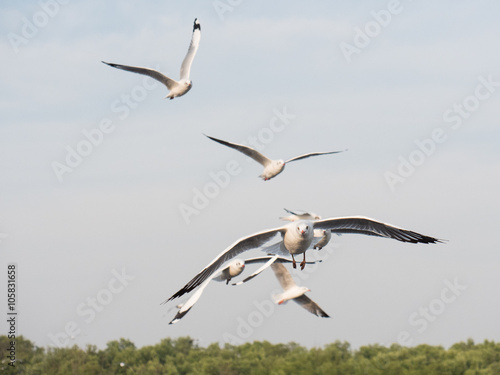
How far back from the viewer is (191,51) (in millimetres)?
25938

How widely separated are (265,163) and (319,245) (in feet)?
13.0

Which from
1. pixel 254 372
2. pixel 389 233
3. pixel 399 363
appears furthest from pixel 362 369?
pixel 389 233

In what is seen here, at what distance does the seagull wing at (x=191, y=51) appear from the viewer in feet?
82.2

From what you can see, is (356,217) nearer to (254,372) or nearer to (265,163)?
(265,163)

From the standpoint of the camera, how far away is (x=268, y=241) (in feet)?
60.7

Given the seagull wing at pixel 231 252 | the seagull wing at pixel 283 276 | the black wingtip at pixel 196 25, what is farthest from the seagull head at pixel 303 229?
the black wingtip at pixel 196 25

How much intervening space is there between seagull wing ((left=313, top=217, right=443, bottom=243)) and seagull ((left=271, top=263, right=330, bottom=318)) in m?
3.57

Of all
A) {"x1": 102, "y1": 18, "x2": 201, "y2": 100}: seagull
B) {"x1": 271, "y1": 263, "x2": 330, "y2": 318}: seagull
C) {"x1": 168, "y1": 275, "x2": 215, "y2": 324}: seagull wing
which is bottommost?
{"x1": 168, "y1": 275, "x2": 215, "y2": 324}: seagull wing

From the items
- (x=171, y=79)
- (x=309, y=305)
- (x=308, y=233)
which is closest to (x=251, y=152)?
(x=171, y=79)

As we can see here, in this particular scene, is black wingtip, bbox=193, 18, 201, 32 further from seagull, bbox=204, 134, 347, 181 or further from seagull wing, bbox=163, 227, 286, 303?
seagull wing, bbox=163, 227, 286, 303

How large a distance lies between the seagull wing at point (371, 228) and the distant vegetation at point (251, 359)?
44.3 metres

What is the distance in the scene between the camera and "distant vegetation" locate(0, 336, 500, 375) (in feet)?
218

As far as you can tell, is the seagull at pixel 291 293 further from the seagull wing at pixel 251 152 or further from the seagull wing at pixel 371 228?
the seagull wing at pixel 251 152

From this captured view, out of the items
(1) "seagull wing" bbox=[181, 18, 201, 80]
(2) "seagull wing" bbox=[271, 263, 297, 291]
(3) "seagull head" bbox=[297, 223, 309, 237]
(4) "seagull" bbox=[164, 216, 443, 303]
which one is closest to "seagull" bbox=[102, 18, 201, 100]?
(1) "seagull wing" bbox=[181, 18, 201, 80]
